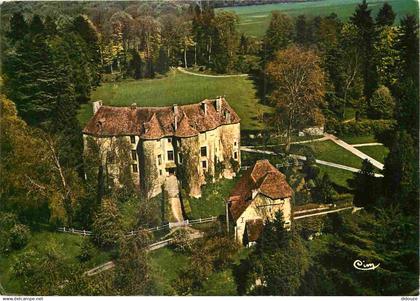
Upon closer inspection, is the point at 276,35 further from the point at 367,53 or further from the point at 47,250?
the point at 47,250

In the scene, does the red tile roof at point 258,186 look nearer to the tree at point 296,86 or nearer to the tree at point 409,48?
the tree at point 296,86

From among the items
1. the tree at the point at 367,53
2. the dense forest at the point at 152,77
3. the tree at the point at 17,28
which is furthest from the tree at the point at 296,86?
the tree at the point at 17,28

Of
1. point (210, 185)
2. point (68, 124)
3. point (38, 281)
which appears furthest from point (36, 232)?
point (210, 185)

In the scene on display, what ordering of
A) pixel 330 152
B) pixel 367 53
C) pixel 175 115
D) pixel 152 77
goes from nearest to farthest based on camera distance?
pixel 175 115, pixel 152 77, pixel 330 152, pixel 367 53

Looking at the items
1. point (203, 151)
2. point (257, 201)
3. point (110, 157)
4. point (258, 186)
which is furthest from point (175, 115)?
point (257, 201)

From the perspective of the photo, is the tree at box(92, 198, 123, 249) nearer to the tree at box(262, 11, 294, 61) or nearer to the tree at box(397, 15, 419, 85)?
the tree at box(262, 11, 294, 61)
